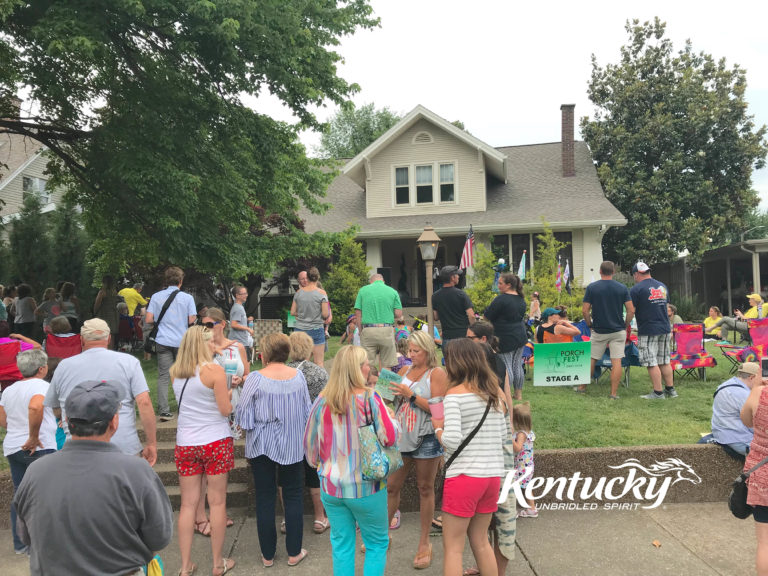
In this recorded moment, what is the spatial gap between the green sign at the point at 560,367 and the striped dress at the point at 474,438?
512 cm

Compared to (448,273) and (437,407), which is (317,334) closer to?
(448,273)

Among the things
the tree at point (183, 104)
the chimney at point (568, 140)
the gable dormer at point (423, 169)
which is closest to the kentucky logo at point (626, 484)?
the tree at point (183, 104)

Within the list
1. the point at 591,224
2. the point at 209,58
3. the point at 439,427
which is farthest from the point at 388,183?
the point at 439,427

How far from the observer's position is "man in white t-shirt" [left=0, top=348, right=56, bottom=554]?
4.58 m

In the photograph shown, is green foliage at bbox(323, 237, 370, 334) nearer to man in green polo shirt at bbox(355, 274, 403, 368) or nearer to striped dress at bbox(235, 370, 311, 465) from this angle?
man in green polo shirt at bbox(355, 274, 403, 368)

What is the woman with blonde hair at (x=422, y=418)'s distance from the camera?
4410mm

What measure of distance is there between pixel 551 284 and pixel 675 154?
33.0 ft

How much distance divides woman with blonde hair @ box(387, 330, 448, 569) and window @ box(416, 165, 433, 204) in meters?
17.1

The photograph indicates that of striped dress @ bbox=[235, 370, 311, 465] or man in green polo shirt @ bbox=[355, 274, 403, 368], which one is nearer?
striped dress @ bbox=[235, 370, 311, 465]

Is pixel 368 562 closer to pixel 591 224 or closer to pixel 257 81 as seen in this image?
pixel 257 81

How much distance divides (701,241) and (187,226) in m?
20.0

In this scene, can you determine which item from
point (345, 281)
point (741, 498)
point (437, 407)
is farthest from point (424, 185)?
point (741, 498)

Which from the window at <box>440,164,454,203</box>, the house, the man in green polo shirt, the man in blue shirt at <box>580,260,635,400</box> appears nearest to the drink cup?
the man in green polo shirt

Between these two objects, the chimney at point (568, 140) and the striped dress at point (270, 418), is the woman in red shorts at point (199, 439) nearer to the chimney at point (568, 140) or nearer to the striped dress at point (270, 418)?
the striped dress at point (270, 418)
